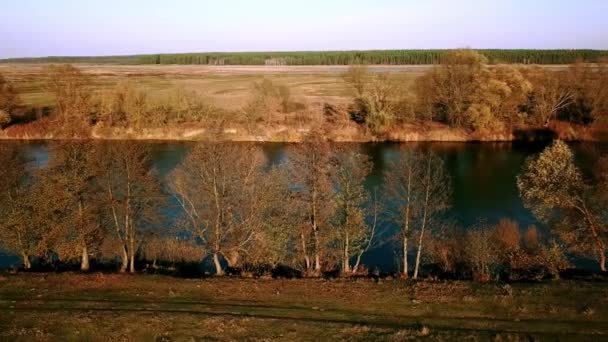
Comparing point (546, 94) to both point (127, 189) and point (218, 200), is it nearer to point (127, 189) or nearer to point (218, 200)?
point (218, 200)

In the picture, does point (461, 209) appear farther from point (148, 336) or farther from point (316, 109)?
point (316, 109)

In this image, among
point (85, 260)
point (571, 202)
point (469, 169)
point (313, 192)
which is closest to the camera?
point (313, 192)

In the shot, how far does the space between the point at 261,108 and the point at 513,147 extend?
40.2 m

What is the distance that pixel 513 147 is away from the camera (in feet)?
242

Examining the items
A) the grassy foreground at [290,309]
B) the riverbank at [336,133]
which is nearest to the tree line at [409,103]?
the riverbank at [336,133]

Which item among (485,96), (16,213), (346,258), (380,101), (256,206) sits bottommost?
(346,258)

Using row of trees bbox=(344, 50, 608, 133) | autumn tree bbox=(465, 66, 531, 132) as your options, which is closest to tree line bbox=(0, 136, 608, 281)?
autumn tree bbox=(465, 66, 531, 132)

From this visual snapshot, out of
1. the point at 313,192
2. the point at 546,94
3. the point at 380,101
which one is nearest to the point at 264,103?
the point at 380,101

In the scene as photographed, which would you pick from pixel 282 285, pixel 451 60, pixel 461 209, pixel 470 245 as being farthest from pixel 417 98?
pixel 282 285

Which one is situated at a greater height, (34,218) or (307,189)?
(307,189)

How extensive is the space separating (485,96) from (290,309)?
64.0 meters

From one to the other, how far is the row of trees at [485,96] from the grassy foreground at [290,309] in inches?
2267

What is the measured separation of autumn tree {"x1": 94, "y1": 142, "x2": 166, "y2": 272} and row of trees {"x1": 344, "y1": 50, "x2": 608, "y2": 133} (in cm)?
5275

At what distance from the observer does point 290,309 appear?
19.9 meters
